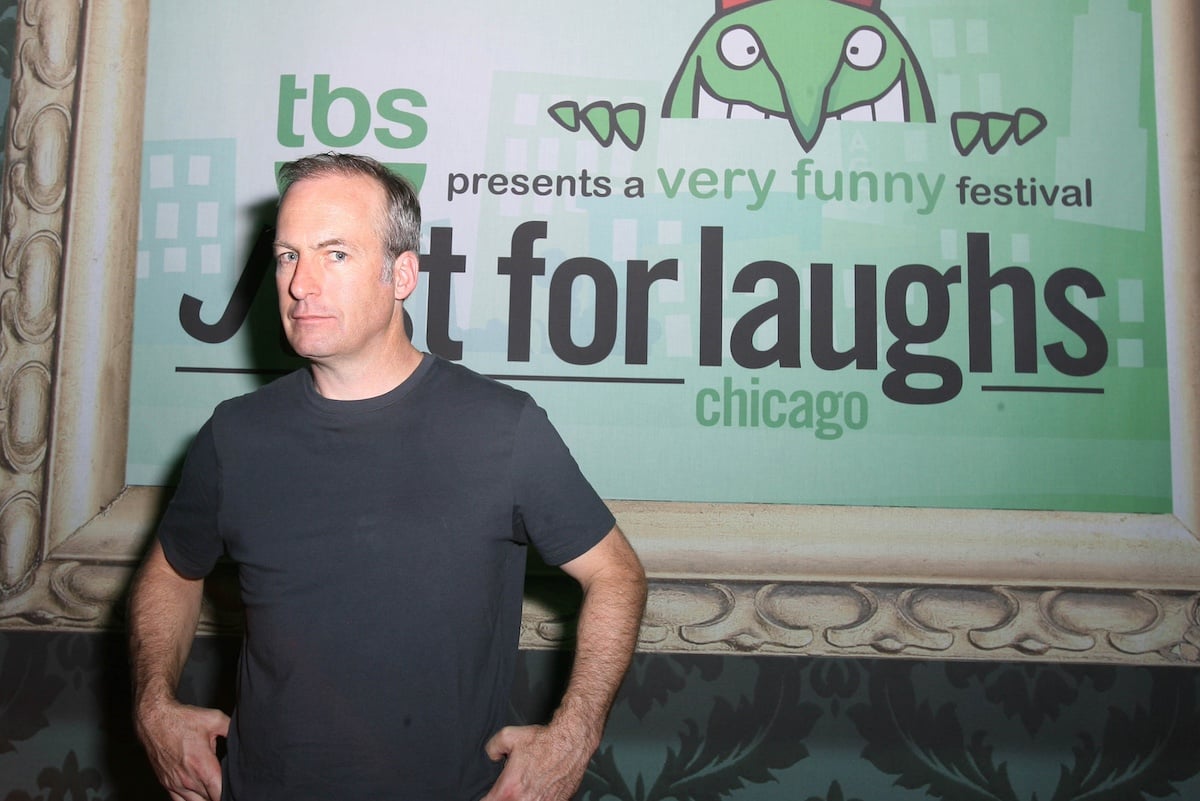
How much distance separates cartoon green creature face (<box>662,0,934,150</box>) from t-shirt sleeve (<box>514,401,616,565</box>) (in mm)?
998

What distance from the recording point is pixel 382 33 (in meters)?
1.85

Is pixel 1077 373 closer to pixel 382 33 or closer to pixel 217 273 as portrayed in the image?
pixel 382 33

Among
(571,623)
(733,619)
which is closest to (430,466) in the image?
(571,623)

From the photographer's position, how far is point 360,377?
118 centimetres

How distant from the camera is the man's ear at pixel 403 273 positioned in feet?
3.96

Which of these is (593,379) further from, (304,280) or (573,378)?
(304,280)

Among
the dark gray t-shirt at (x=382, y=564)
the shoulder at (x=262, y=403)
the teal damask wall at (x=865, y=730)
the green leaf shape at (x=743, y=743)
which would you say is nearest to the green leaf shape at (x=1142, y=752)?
the teal damask wall at (x=865, y=730)

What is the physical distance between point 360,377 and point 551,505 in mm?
324

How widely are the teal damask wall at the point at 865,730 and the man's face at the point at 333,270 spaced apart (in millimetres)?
829

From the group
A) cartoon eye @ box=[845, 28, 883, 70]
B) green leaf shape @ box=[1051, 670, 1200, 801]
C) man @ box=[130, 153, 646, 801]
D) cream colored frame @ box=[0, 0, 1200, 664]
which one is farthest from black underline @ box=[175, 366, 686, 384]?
green leaf shape @ box=[1051, 670, 1200, 801]

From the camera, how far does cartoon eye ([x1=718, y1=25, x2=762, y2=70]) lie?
71.9 inches

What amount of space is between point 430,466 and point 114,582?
102 cm

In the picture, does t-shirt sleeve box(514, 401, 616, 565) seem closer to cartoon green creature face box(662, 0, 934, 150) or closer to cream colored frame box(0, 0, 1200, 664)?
cream colored frame box(0, 0, 1200, 664)

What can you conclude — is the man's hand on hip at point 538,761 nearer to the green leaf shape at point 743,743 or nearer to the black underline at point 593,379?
the green leaf shape at point 743,743
